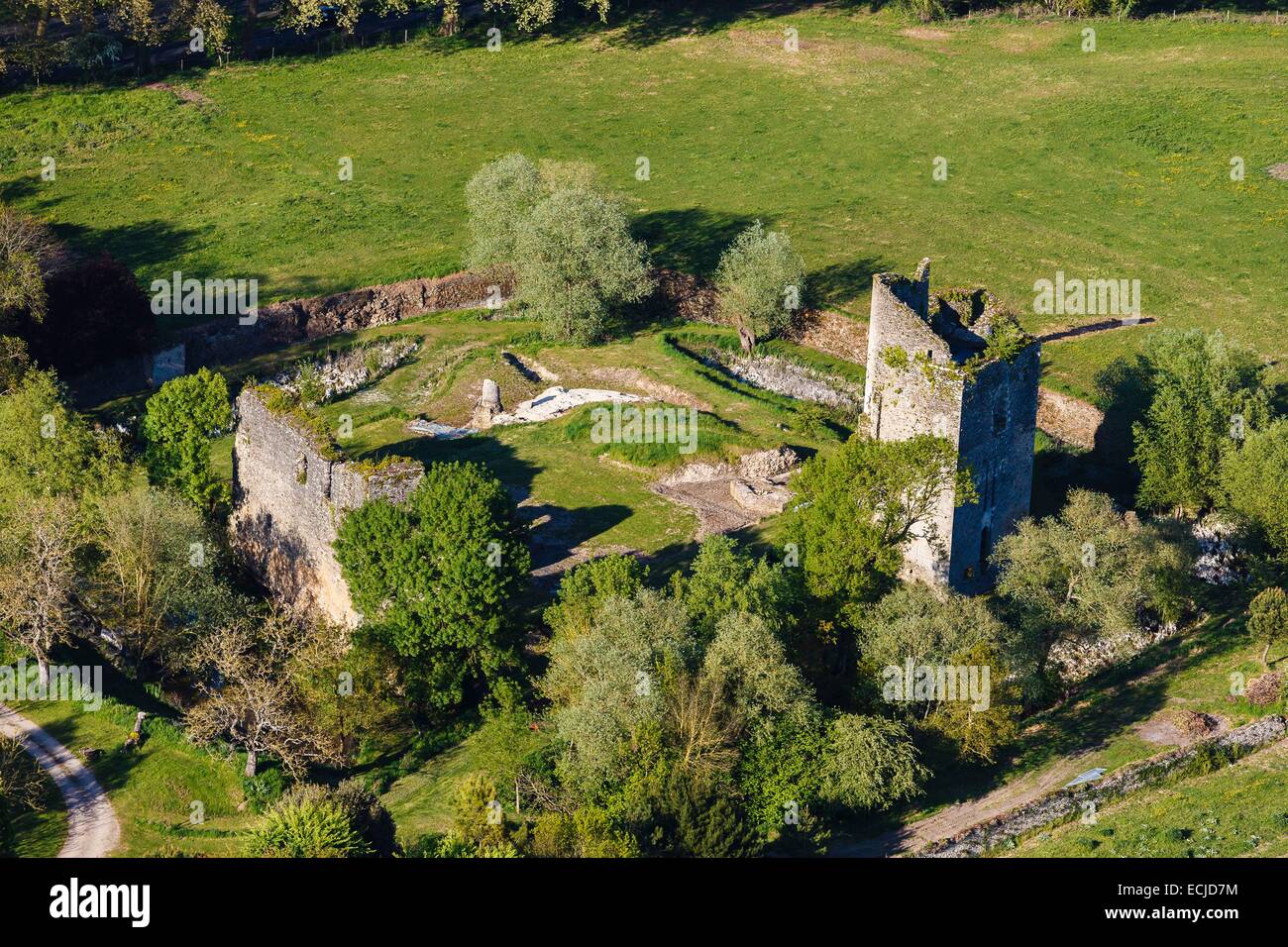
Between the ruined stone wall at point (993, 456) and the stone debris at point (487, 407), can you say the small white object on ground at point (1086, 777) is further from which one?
the stone debris at point (487, 407)

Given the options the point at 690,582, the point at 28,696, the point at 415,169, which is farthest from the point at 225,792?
the point at 415,169

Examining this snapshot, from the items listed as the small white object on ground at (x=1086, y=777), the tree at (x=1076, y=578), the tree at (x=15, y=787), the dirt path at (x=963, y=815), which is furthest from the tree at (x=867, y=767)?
the tree at (x=15, y=787)

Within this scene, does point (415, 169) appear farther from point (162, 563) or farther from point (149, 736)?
point (149, 736)

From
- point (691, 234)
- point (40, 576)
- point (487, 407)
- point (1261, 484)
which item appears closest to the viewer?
point (40, 576)

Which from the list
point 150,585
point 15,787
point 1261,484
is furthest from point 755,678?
point 1261,484

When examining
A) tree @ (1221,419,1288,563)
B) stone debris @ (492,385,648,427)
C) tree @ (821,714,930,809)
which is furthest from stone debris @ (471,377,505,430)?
tree @ (1221,419,1288,563)

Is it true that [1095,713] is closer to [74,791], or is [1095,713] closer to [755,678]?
[755,678]
